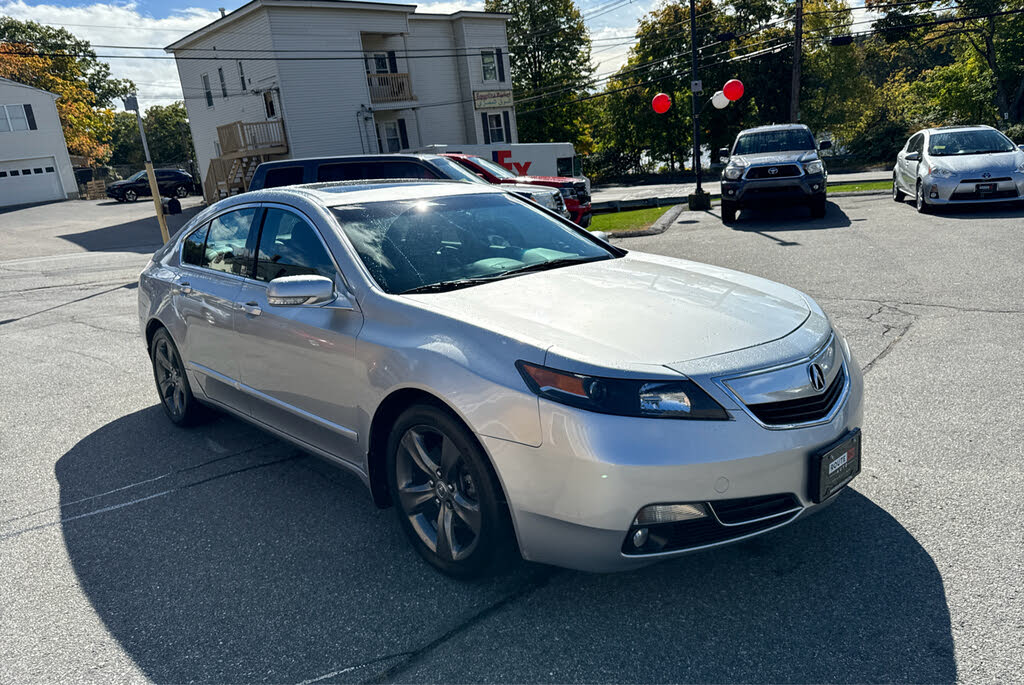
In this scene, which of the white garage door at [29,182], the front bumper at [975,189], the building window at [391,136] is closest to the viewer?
the front bumper at [975,189]

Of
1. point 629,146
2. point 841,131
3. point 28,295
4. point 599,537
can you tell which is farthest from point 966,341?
point 841,131

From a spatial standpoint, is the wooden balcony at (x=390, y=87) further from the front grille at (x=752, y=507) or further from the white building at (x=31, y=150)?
the front grille at (x=752, y=507)

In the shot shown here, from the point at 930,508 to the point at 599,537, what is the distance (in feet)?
6.06

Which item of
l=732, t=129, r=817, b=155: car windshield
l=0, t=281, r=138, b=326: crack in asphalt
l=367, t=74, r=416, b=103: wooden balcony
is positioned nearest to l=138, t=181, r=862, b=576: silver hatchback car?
l=0, t=281, r=138, b=326: crack in asphalt

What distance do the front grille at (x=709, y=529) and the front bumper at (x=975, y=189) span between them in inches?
519

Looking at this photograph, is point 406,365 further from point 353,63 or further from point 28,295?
point 353,63

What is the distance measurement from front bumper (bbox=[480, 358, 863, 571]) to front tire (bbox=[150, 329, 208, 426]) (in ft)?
11.0

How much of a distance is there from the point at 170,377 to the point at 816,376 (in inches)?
178

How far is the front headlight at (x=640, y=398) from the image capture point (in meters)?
2.74

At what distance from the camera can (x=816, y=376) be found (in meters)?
3.04

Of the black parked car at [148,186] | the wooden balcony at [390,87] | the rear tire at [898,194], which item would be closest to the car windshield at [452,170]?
the rear tire at [898,194]

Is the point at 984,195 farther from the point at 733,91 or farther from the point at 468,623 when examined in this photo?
the point at 468,623

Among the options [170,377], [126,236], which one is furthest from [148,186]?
[170,377]

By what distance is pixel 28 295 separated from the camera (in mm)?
13758
